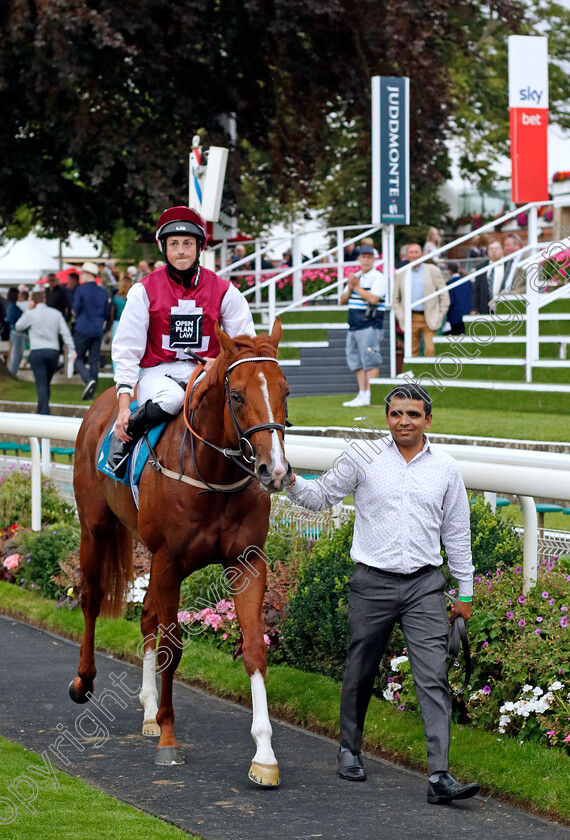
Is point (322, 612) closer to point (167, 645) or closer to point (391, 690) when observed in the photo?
point (391, 690)

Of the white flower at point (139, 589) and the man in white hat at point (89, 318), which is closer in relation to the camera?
the white flower at point (139, 589)

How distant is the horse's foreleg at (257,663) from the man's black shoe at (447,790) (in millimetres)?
644

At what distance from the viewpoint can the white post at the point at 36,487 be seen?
929 centimetres

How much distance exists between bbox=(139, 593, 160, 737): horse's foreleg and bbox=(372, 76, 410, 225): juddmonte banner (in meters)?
12.6

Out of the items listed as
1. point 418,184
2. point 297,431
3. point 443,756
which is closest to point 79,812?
point 443,756

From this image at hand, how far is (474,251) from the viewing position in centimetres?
2533

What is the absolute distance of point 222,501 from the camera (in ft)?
17.9

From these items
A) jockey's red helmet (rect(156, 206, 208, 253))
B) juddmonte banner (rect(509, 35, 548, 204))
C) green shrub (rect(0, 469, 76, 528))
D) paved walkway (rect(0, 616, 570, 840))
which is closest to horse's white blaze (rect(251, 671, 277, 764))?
paved walkway (rect(0, 616, 570, 840))

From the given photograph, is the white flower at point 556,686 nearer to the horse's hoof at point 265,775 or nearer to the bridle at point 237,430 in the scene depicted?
the horse's hoof at point 265,775

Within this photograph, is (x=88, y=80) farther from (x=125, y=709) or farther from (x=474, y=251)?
(x=125, y=709)

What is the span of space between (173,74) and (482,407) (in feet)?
28.8

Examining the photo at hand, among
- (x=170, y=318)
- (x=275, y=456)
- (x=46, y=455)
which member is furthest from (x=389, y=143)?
(x=275, y=456)

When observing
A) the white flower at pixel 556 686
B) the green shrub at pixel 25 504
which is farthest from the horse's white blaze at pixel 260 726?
the green shrub at pixel 25 504

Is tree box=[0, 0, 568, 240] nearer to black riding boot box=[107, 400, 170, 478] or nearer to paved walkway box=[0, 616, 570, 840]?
black riding boot box=[107, 400, 170, 478]
